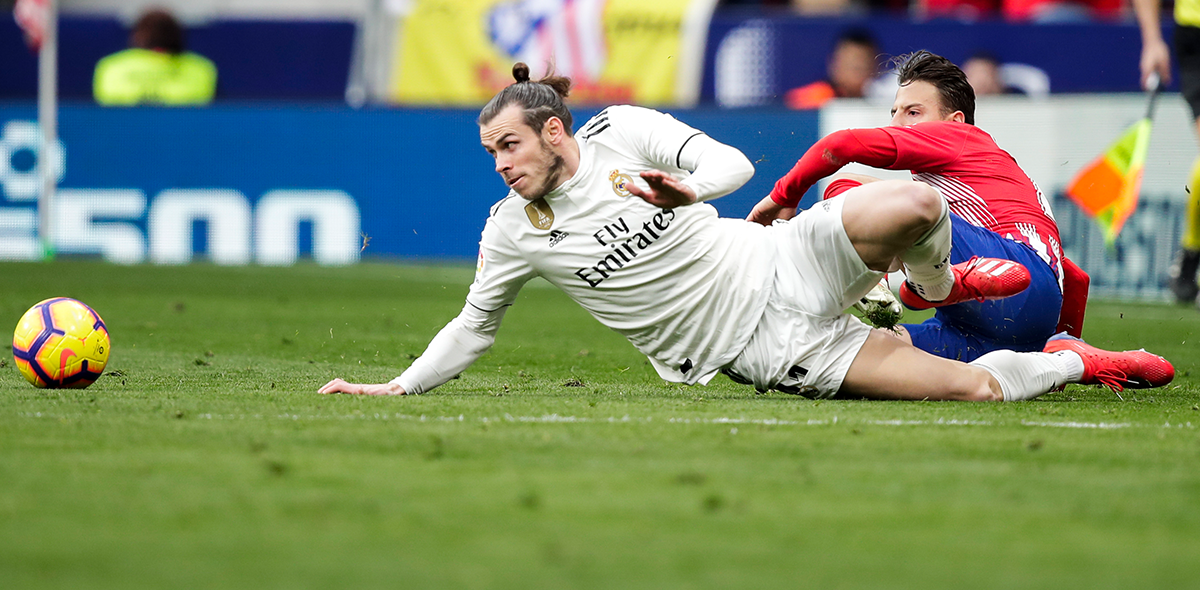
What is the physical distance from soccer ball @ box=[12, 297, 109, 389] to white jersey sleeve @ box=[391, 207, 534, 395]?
997 millimetres

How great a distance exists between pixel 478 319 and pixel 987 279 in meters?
1.59

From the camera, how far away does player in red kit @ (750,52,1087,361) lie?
15.1 feet

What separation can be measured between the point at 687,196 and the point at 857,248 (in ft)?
2.41

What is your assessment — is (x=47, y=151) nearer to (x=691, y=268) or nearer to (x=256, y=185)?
(x=256, y=185)

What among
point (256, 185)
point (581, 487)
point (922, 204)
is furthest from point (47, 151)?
point (581, 487)

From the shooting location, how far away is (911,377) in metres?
4.46

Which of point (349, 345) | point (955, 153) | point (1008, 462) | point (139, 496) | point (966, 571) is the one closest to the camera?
point (966, 571)

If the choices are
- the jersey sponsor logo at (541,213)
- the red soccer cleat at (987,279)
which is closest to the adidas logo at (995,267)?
the red soccer cleat at (987,279)

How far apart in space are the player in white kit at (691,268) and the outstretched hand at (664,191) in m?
0.35

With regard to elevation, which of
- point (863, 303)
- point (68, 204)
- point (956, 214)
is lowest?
point (68, 204)

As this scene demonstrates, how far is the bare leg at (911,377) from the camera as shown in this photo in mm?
4469

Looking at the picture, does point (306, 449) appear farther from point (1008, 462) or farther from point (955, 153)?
point (955, 153)

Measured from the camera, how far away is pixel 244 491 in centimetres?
279

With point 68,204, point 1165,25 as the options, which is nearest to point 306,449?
point 68,204
